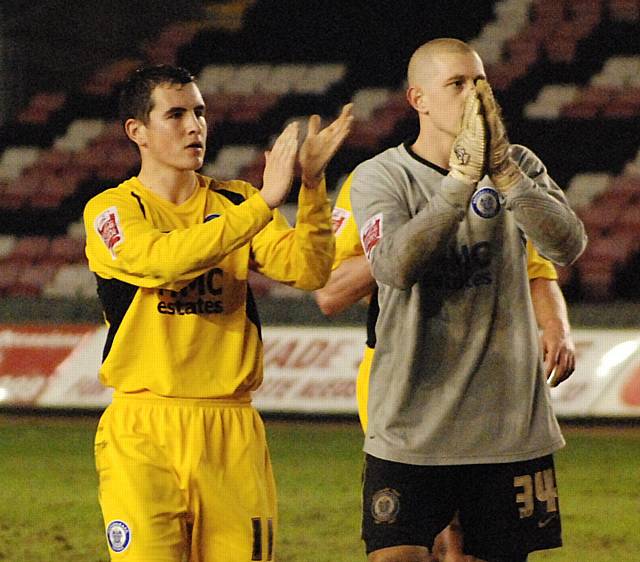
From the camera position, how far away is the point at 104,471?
4.05 m

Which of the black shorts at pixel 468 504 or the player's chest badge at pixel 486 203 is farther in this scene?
the black shorts at pixel 468 504

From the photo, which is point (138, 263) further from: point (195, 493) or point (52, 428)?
point (52, 428)

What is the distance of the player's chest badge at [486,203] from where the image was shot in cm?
376

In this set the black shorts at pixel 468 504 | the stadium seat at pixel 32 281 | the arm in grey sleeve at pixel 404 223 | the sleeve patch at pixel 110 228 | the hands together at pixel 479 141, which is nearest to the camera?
the hands together at pixel 479 141

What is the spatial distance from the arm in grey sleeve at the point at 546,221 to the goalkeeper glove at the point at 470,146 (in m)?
0.15

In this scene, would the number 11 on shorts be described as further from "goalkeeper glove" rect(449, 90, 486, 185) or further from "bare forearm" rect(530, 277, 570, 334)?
"goalkeeper glove" rect(449, 90, 486, 185)

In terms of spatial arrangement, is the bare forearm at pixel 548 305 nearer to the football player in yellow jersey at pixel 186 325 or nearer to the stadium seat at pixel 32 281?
the football player in yellow jersey at pixel 186 325

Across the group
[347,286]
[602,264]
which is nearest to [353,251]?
[347,286]

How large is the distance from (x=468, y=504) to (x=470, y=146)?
1.15 meters

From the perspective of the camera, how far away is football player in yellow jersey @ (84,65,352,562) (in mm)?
3863

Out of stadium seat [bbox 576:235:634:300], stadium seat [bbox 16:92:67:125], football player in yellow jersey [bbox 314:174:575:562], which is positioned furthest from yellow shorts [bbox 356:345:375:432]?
stadium seat [bbox 16:92:67:125]

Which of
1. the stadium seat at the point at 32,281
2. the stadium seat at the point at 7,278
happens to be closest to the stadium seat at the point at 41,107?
the stadium seat at the point at 7,278

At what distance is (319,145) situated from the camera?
152 inches

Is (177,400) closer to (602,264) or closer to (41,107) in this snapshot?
(602,264)
